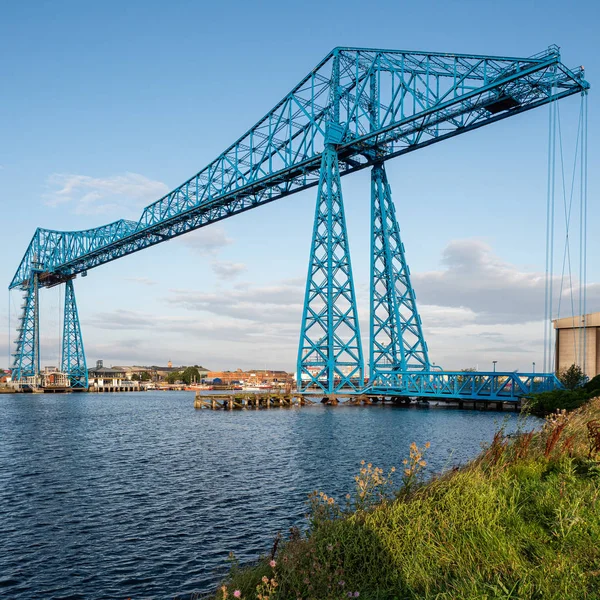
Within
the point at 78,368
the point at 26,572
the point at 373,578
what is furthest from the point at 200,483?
the point at 78,368

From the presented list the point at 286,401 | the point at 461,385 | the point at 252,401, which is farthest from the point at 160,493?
the point at 286,401

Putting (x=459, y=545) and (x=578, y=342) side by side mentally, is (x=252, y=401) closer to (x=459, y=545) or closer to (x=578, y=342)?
(x=578, y=342)

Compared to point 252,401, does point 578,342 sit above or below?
above

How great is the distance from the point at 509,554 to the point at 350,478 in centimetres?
1269

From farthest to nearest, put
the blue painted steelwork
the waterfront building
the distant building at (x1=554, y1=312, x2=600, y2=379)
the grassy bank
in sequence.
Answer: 1. the waterfront building
2. the distant building at (x1=554, y1=312, x2=600, y2=379)
3. the blue painted steelwork
4. the grassy bank

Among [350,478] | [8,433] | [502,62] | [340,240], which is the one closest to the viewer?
[350,478]

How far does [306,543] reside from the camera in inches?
296

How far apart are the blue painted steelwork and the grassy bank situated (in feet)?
143

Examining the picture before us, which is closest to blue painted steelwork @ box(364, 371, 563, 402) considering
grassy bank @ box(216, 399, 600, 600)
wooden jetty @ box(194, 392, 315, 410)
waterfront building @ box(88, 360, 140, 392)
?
wooden jetty @ box(194, 392, 315, 410)

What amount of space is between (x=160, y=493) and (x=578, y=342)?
2067 inches

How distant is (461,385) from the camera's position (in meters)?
55.8

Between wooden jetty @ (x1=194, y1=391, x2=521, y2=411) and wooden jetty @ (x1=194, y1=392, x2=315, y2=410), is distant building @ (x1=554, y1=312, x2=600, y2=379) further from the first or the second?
wooden jetty @ (x1=194, y1=392, x2=315, y2=410)

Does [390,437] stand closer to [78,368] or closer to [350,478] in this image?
[350,478]

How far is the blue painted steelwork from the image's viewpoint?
169 ft
